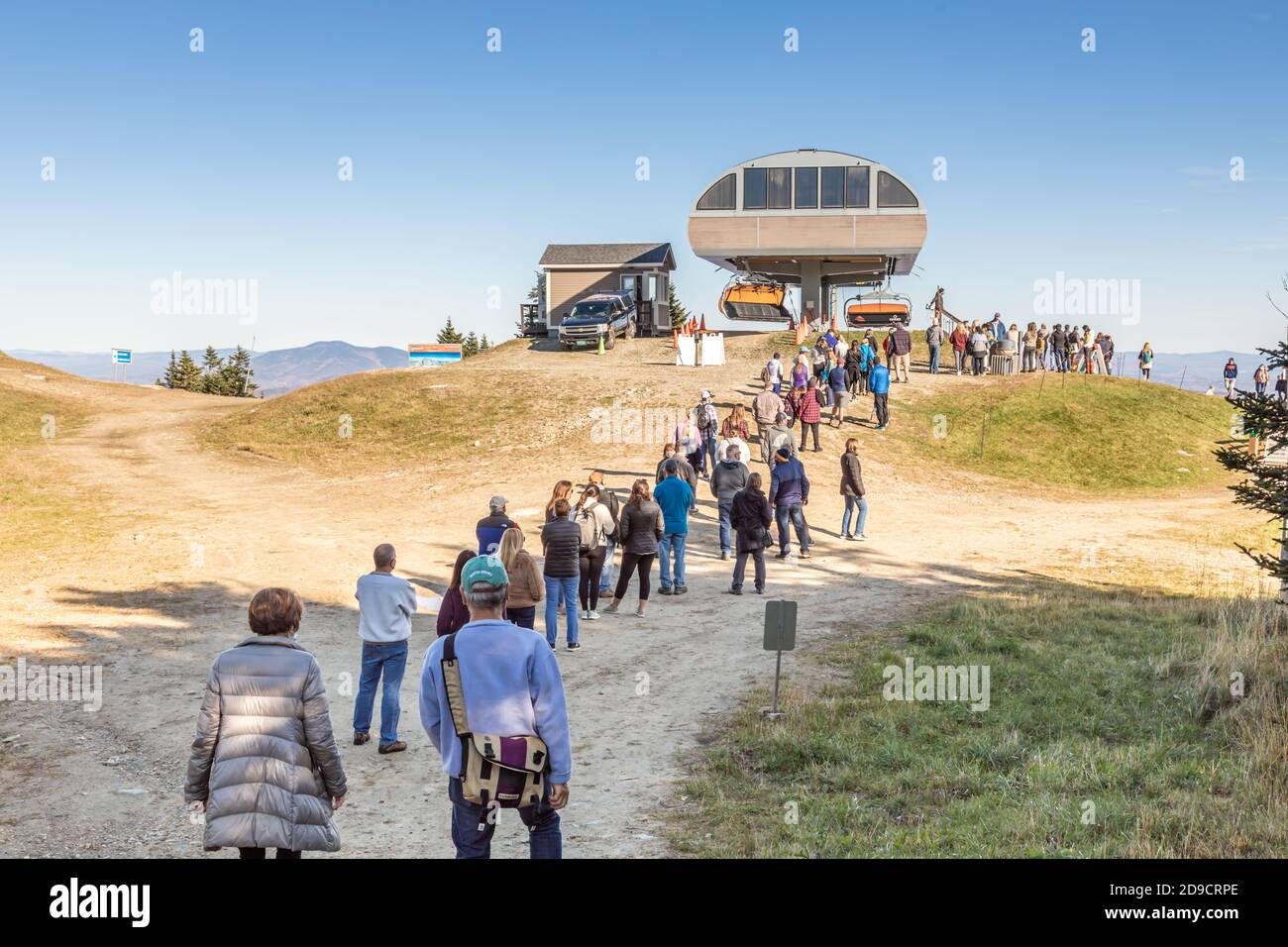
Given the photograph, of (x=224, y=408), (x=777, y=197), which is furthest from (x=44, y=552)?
(x=777, y=197)

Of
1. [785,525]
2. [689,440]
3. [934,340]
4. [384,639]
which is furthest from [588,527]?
[934,340]

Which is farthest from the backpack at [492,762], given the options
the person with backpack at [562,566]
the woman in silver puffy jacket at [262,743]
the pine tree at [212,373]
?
the pine tree at [212,373]

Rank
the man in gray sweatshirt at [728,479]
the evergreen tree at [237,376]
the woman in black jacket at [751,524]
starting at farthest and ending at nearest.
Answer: the evergreen tree at [237,376] → the man in gray sweatshirt at [728,479] → the woman in black jacket at [751,524]

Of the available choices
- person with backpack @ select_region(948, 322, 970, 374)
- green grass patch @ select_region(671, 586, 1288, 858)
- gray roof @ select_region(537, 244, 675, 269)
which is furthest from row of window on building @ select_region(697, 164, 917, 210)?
green grass patch @ select_region(671, 586, 1288, 858)

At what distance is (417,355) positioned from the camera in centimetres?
4672

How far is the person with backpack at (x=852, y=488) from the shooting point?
59.2 feet

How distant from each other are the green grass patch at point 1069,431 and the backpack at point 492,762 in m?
23.5

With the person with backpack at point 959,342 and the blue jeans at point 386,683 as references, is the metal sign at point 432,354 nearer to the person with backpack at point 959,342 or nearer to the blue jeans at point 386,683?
the person with backpack at point 959,342

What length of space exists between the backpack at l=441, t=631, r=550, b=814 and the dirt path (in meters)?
2.20

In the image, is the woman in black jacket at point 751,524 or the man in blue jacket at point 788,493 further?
the man in blue jacket at point 788,493

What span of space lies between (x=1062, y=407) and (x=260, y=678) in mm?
30183

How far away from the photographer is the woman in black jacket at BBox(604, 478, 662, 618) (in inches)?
503

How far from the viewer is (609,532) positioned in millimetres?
12742
